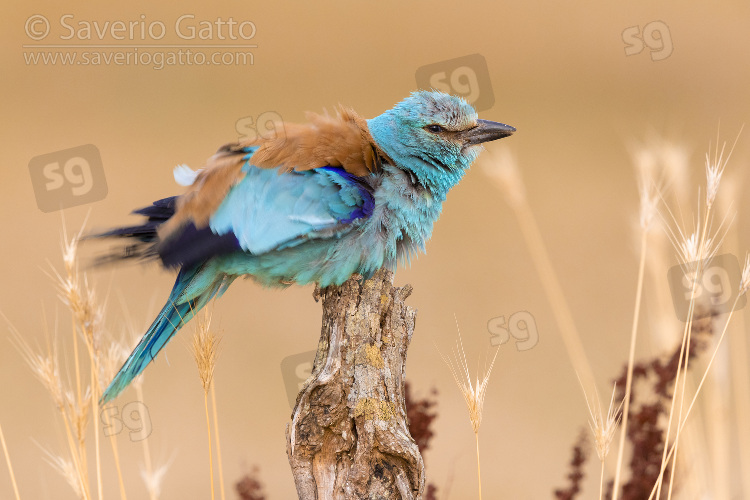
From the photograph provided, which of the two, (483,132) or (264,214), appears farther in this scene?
(483,132)

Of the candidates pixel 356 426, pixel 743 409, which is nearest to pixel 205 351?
pixel 356 426

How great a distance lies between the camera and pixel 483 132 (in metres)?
3.30

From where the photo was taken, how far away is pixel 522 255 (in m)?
6.19

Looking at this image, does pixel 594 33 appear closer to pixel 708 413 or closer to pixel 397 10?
pixel 397 10

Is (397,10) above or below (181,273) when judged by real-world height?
above

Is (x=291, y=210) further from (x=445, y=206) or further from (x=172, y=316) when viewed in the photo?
(x=445, y=206)

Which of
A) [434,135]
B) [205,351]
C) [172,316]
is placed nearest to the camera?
[205,351]

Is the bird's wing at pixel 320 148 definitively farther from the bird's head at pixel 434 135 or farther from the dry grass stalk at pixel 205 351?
the dry grass stalk at pixel 205 351

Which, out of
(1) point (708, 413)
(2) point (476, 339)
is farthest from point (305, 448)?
(2) point (476, 339)

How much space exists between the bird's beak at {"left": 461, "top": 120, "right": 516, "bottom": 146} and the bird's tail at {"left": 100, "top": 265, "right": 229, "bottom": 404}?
1.08 meters

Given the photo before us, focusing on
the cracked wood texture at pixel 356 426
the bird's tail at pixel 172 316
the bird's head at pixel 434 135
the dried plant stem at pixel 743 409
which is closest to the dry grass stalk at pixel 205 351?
the cracked wood texture at pixel 356 426

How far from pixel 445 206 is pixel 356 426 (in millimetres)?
3858

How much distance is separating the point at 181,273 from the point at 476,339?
2644mm

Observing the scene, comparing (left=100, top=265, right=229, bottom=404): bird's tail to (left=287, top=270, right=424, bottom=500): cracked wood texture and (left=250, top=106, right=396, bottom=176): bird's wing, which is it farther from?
(left=287, top=270, right=424, bottom=500): cracked wood texture
